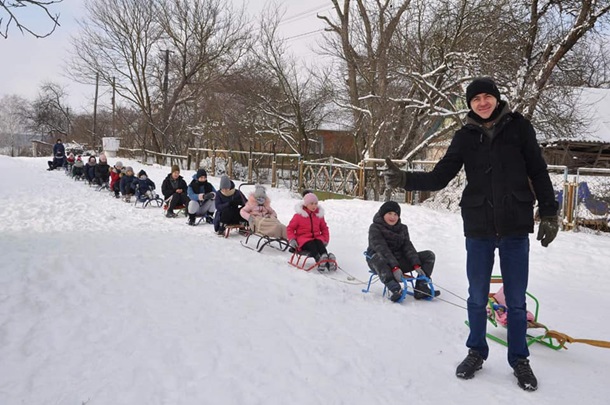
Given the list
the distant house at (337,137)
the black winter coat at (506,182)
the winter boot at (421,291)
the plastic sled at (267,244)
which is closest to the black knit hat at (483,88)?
the black winter coat at (506,182)

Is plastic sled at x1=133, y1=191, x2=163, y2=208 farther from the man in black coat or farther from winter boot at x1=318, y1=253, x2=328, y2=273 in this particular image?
the man in black coat

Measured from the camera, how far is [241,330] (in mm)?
4094

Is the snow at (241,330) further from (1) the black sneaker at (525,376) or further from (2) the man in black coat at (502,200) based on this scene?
(2) the man in black coat at (502,200)

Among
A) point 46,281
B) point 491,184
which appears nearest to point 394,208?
point 491,184

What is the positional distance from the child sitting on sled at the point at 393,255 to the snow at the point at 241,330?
0.26 meters

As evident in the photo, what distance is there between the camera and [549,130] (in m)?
12.4

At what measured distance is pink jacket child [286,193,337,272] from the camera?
21.5ft

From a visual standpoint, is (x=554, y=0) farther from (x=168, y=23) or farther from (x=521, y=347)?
(x=168, y=23)

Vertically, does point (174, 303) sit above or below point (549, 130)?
below

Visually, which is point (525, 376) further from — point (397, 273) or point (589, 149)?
point (589, 149)

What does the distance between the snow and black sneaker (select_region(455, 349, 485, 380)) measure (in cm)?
7

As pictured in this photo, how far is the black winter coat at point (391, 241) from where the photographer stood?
551 cm

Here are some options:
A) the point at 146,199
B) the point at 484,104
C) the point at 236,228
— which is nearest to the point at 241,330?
the point at 484,104

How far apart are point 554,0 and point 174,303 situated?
11.2 m
